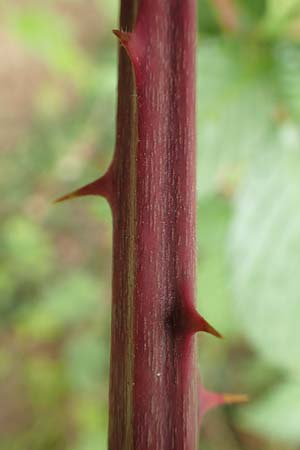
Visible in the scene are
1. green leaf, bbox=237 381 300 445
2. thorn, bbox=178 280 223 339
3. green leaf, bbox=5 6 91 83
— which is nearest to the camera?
thorn, bbox=178 280 223 339

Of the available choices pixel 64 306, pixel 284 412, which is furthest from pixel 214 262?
pixel 64 306

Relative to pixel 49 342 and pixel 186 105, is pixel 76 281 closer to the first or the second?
pixel 49 342

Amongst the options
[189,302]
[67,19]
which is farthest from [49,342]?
[189,302]

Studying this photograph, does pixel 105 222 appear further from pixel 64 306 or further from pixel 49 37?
pixel 49 37

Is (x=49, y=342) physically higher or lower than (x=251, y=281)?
lower

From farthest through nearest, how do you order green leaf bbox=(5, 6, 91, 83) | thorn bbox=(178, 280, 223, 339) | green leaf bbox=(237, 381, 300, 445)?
green leaf bbox=(5, 6, 91, 83)
green leaf bbox=(237, 381, 300, 445)
thorn bbox=(178, 280, 223, 339)

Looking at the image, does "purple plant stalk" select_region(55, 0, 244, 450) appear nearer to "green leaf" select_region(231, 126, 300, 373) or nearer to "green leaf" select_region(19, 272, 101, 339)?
"green leaf" select_region(231, 126, 300, 373)

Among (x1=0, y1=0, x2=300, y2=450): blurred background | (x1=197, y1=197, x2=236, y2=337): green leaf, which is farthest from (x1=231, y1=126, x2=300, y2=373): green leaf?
(x1=197, y1=197, x2=236, y2=337): green leaf

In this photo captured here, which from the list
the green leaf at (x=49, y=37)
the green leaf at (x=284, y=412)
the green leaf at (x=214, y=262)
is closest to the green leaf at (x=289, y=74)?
the green leaf at (x=214, y=262)
